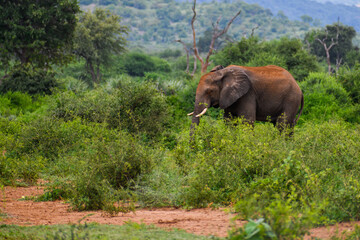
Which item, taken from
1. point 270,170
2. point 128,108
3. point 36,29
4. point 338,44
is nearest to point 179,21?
point 338,44

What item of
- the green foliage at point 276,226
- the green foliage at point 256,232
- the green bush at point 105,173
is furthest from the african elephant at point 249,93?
the green foliage at point 256,232

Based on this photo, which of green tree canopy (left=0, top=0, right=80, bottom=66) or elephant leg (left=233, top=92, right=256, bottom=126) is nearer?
elephant leg (left=233, top=92, right=256, bottom=126)

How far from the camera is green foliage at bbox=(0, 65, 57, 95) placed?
73.8ft

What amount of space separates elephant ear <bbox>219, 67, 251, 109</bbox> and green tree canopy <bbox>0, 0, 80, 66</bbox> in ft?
53.5

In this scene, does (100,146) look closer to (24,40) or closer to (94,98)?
(94,98)

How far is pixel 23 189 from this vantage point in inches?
331

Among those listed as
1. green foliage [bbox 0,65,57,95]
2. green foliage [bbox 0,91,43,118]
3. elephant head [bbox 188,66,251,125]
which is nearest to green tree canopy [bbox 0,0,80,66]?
green foliage [bbox 0,65,57,95]

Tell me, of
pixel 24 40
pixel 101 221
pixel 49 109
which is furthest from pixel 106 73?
pixel 101 221

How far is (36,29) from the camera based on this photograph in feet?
85.0

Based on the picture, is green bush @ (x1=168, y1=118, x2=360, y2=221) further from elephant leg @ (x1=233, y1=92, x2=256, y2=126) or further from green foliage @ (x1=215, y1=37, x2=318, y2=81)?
green foliage @ (x1=215, y1=37, x2=318, y2=81)

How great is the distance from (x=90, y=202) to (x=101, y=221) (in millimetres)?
958

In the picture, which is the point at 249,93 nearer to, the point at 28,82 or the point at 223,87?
the point at 223,87

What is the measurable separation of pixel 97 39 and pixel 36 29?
15427 millimetres

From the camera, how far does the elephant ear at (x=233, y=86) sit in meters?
11.2
